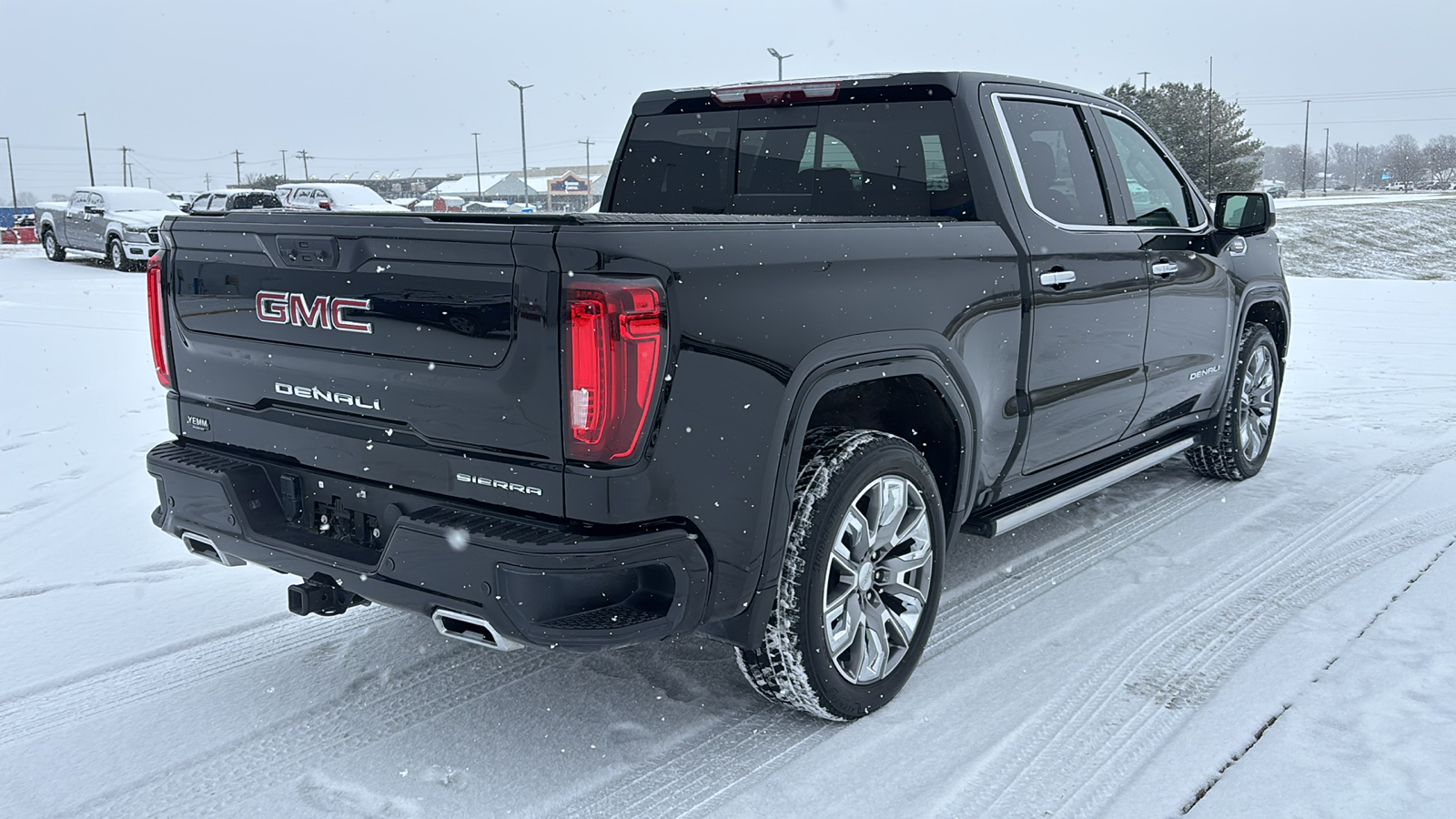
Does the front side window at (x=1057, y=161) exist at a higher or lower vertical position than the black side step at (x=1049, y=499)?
higher

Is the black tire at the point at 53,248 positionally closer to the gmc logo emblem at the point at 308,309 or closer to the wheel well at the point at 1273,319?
the gmc logo emblem at the point at 308,309

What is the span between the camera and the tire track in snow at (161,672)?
10.8 feet

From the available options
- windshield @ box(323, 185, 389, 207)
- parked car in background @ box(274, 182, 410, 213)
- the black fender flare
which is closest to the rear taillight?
the black fender flare

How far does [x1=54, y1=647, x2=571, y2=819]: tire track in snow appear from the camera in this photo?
2842mm

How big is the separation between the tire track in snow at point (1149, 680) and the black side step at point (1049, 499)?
1.76 ft

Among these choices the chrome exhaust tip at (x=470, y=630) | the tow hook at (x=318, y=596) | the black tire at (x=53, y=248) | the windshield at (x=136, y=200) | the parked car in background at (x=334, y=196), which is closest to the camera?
the chrome exhaust tip at (x=470, y=630)

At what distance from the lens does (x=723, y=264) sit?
107 inches

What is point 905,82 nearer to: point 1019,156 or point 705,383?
point 1019,156

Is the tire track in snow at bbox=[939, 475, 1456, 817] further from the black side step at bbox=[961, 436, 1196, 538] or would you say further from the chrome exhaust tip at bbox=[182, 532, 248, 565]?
the chrome exhaust tip at bbox=[182, 532, 248, 565]

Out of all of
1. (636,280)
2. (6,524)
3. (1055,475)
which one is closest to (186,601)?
(6,524)

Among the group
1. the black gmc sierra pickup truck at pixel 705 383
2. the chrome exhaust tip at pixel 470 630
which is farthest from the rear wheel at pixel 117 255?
the chrome exhaust tip at pixel 470 630

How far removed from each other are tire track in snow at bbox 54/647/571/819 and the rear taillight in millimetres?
1270

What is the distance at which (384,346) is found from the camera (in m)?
2.78

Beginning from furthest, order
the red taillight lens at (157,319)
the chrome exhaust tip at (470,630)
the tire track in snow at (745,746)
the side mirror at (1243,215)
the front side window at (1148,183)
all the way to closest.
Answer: the side mirror at (1243,215), the front side window at (1148,183), the red taillight lens at (157,319), the tire track in snow at (745,746), the chrome exhaust tip at (470,630)
